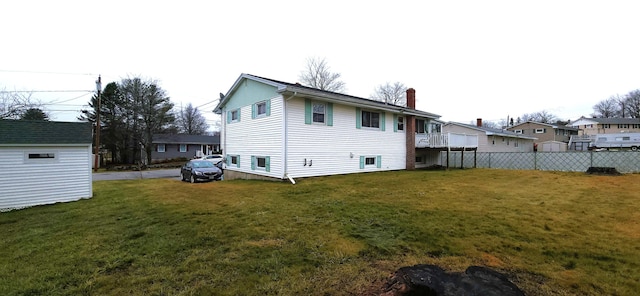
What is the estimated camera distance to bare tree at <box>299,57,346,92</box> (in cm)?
3438

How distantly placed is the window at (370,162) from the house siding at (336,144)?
119 mm

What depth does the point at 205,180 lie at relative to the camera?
1493cm

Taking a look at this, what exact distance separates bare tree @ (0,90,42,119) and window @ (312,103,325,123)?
1630cm

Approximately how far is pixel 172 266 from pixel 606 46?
21375mm

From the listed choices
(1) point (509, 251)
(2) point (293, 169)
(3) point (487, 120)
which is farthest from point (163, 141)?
(3) point (487, 120)

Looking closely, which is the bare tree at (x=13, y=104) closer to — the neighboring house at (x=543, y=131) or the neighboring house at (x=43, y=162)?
the neighboring house at (x=43, y=162)

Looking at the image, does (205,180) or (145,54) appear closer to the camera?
(205,180)

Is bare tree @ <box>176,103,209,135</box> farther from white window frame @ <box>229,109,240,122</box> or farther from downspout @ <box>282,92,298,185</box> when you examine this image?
downspout @ <box>282,92,298,185</box>

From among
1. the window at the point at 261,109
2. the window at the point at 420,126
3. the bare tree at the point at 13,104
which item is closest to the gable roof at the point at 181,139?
the bare tree at the point at 13,104

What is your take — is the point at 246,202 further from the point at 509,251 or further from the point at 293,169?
the point at 509,251

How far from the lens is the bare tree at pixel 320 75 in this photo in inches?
1353

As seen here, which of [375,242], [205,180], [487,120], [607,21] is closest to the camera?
[375,242]

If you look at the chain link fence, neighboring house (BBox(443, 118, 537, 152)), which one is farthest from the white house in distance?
neighboring house (BBox(443, 118, 537, 152))

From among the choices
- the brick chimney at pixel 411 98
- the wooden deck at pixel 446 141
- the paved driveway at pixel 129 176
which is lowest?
the paved driveway at pixel 129 176
